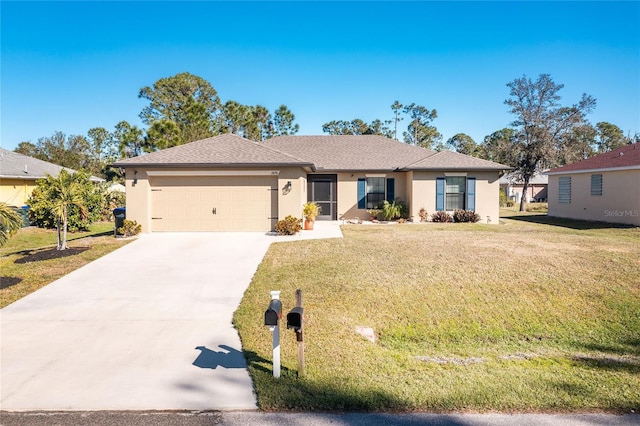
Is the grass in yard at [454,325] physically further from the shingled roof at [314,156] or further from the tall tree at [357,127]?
the tall tree at [357,127]

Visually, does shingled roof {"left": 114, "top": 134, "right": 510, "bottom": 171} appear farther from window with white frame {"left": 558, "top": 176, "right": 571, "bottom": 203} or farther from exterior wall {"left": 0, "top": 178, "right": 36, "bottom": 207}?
exterior wall {"left": 0, "top": 178, "right": 36, "bottom": 207}

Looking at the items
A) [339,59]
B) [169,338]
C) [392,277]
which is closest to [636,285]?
[392,277]

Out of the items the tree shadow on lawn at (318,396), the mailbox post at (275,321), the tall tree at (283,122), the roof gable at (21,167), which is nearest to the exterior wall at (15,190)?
the roof gable at (21,167)

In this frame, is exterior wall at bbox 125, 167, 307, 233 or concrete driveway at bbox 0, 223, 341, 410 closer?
concrete driveway at bbox 0, 223, 341, 410

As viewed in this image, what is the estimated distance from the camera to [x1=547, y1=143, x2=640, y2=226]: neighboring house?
57.0 feet

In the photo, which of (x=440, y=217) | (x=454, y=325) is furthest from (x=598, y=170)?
(x=454, y=325)

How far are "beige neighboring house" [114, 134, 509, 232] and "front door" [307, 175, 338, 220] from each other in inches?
21.0

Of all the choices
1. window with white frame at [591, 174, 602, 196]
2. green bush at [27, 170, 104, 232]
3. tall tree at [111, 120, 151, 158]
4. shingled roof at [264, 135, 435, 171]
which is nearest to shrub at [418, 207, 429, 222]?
shingled roof at [264, 135, 435, 171]

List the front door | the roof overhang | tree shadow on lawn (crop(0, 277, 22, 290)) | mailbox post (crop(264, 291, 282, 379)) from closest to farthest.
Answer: mailbox post (crop(264, 291, 282, 379))
tree shadow on lawn (crop(0, 277, 22, 290))
the roof overhang
the front door

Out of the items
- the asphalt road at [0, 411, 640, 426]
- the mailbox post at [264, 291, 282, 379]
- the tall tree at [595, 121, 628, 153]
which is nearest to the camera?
the asphalt road at [0, 411, 640, 426]

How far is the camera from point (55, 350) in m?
5.14

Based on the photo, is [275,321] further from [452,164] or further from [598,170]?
[598,170]

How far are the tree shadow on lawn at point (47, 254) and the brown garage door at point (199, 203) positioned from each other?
341 centimetres

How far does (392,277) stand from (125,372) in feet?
18.4
